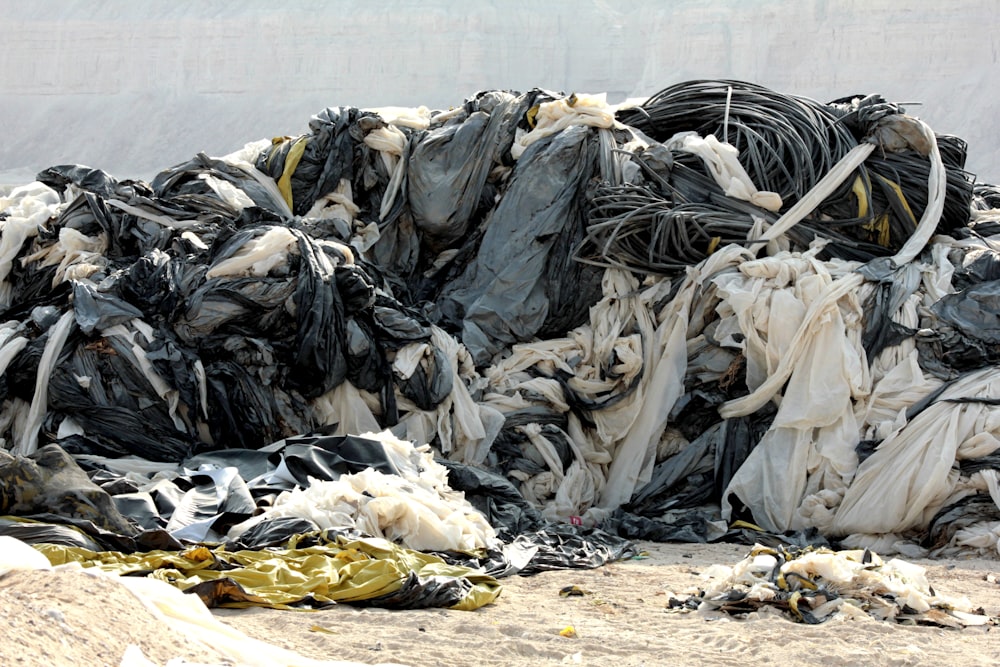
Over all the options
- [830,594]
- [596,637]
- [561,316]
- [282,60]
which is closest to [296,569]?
[596,637]

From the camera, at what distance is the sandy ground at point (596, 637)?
441cm

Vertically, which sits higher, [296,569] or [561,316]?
[561,316]

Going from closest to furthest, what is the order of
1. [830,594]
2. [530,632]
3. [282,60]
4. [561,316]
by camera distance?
[530,632], [830,594], [561,316], [282,60]

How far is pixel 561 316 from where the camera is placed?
802 cm

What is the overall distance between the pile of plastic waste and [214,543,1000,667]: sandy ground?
52.8 inches

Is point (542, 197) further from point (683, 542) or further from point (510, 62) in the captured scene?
point (510, 62)

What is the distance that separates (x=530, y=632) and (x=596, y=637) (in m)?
0.22

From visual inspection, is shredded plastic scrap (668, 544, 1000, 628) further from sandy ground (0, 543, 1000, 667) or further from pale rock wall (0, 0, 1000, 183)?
pale rock wall (0, 0, 1000, 183)

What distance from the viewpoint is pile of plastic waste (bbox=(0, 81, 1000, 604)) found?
7.06 metres

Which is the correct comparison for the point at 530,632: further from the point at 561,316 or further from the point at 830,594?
the point at 561,316

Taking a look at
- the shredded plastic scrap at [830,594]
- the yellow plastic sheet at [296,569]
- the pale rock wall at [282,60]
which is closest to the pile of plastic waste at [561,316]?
the yellow plastic sheet at [296,569]

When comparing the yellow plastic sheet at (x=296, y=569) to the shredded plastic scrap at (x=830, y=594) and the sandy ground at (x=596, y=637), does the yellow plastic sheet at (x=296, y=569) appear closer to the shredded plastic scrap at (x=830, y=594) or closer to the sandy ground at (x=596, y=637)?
the sandy ground at (x=596, y=637)

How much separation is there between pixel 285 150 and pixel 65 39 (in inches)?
1215

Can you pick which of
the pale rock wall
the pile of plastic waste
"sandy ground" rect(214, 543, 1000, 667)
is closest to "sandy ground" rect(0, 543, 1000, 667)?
"sandy ground" rect(214, 543, 1000, 667)
